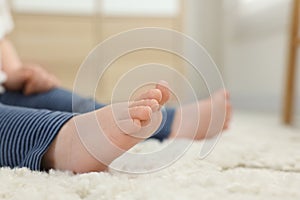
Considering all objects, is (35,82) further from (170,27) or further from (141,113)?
(170,27)

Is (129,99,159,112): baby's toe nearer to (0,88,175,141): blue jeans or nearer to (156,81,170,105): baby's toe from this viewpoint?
(156,81,170,105): baby's toe

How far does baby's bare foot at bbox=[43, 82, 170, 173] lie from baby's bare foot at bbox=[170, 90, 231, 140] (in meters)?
0.27

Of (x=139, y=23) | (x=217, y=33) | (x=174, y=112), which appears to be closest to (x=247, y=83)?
(x=217, y=33)

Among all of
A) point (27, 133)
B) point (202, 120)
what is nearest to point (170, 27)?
point (202, 120)

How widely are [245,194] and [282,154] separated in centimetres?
26

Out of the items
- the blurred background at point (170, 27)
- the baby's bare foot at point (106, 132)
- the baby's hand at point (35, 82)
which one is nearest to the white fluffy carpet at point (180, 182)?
the baby's bare foot at point (106, 132)

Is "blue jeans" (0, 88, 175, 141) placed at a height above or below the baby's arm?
below

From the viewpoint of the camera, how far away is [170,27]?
63.1 inches

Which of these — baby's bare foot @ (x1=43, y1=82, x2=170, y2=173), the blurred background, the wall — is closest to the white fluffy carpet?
baby's bare foot @ (x1=43, y1=82, x2=170, y2=173)

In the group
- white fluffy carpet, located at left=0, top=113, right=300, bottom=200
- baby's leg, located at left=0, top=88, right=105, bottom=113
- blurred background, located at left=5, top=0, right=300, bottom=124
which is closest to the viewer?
white fluffy carpet, located at left=0, top=113, right=300, bottom=200

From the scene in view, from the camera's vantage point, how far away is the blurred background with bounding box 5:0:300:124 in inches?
60.1

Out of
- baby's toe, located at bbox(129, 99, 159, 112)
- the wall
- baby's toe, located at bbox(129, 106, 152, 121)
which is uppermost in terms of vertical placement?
baby's toe, located at bbox(129, 99, 159, 112)

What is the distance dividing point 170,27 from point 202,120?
868 mm

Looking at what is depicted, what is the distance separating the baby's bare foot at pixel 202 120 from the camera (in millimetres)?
770
